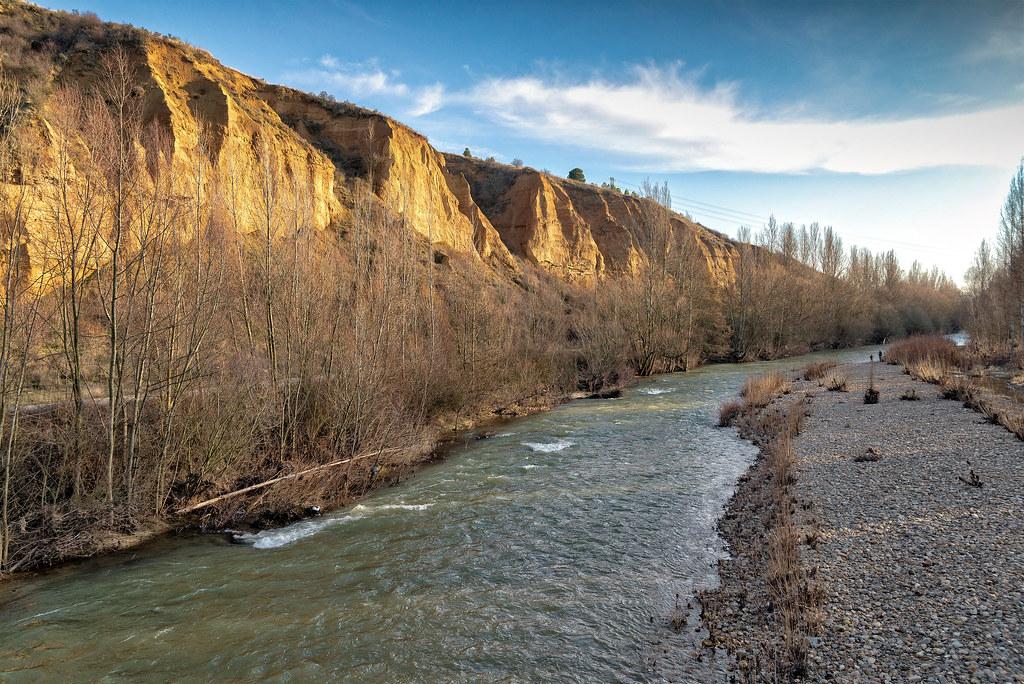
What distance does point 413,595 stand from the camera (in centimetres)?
677

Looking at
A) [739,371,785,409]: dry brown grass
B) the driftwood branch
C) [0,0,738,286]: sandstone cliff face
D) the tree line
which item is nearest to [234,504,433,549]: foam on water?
the driftwood branch

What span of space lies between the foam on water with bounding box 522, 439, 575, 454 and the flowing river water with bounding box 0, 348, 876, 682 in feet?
9.63

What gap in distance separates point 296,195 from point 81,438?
731 cm

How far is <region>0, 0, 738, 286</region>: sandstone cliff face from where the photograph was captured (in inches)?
841

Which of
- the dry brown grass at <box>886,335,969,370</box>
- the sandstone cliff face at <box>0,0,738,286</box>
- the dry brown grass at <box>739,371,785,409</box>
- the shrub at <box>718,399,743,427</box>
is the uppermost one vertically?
the sandstone cliff face at <box>0,0,738,286</box>

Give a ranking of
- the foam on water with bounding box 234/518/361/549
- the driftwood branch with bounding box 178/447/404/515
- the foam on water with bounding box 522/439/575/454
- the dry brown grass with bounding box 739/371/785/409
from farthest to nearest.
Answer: the dry brown grass with bounding box 739/371/785/409 < the foam on water with bounding box 522/439/575/454 < the driftwood branch with bounding box 178/447/404/515 < the foam on water with bounding box 234/518/361/549

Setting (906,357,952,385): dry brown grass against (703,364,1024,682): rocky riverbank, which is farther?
(906,357,952,385): dry brown grass

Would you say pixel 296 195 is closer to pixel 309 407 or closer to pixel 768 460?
pixel 309 407

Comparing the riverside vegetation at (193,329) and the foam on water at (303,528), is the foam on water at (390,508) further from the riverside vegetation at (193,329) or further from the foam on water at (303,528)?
the riverside vegetation at (193,329)

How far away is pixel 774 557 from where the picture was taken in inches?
264

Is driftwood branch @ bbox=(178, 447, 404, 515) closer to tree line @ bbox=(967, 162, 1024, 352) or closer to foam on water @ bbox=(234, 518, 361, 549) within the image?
foam on water @ bbox=(234, 518, 361, 549)

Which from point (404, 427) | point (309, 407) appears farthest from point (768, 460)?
point (309, 407)

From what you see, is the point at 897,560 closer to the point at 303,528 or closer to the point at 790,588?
the point at 790,588

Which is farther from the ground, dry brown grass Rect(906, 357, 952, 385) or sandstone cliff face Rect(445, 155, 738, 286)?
sandstone cliff face Rect(445, 155, 738, 286)
